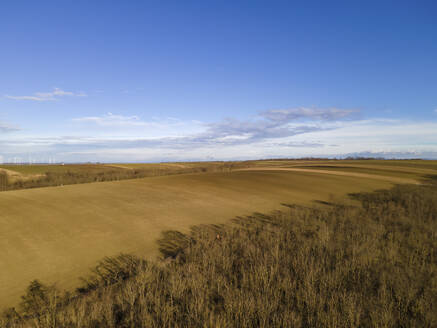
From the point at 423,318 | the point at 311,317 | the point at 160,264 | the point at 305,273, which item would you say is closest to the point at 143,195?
the point at 160,264

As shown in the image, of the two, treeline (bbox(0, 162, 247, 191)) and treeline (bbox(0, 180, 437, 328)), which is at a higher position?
treeline (bbox(0, 162, 247, 191))

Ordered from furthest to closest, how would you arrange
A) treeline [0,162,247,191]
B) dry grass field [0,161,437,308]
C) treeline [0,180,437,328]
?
1. treeline [0,162,247,191]
2. dry grass field [0,161,437,308]
3. treeline [0,180,437,328]

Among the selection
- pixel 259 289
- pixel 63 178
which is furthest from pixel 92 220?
pixel 63 178

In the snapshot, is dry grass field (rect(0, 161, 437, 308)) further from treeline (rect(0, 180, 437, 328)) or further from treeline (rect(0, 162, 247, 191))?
treeline (rect(0, 162, 247, 191))

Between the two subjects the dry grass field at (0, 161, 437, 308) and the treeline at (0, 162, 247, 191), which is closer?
the dry grass field at (0, 161, 437, 308)

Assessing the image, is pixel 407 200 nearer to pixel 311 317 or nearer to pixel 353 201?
pixel 353 201

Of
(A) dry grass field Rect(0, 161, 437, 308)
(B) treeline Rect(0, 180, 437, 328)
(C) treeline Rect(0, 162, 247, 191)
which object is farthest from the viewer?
(C) treeline Rect(0, 162, 247, 191)

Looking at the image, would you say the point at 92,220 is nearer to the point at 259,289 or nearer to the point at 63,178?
the point at 259,289

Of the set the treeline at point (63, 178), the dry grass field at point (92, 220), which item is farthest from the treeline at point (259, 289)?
the treeline at point (63, 178)

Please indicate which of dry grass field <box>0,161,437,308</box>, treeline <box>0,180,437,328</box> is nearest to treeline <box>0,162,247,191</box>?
dry grass field <box>0,161,437,308</box>
